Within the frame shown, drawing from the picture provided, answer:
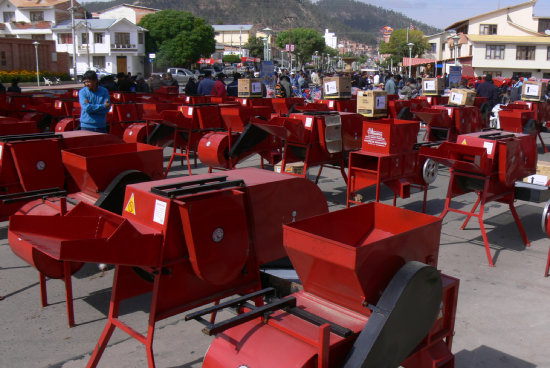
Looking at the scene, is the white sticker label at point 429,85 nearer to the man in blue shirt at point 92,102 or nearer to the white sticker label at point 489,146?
the white sticker label at point 489,146

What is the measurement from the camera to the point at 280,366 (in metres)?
2.48

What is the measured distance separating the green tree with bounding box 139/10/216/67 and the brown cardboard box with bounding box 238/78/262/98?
2544 inches

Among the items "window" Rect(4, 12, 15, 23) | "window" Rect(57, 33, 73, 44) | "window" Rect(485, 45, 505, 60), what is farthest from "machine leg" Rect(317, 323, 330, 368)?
"window" Rect(4, 12, 15, 23)

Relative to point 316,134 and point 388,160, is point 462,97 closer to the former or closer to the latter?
point 316,134

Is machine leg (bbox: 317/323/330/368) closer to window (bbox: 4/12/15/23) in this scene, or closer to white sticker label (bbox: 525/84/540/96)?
white sticker label (bbox: 525/84/540/96)

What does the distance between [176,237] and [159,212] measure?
20cm

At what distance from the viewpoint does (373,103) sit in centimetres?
1105


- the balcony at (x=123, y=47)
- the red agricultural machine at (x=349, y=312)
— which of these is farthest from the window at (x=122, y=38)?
the red agricultural machine at (x=349, y=312)

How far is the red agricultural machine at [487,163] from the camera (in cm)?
627

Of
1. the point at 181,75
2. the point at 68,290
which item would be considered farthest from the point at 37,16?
the point at 68,290

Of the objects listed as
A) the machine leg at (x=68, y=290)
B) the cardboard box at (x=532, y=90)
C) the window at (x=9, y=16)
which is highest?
the window at (x=9, y=16)

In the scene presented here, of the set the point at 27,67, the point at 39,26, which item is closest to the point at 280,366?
the point at 27,67

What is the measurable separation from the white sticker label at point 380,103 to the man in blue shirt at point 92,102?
18.3ft

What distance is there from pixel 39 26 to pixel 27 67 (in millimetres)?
33354
